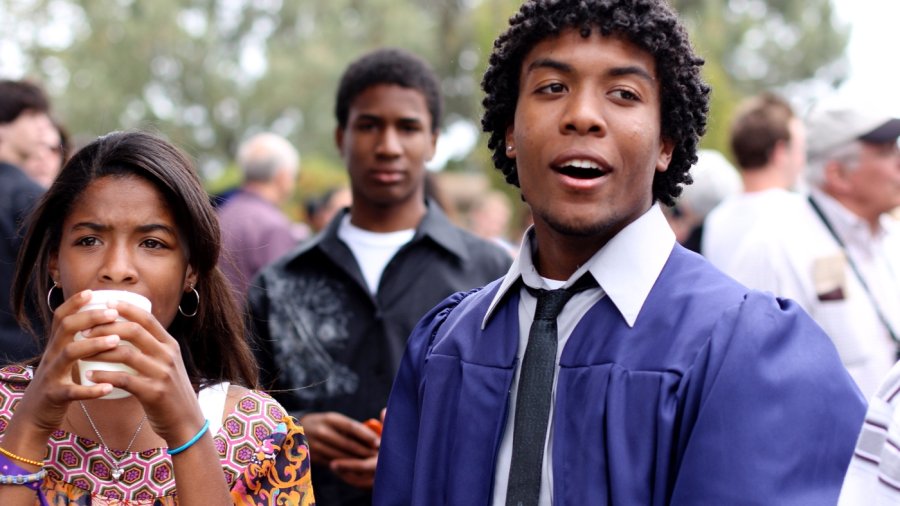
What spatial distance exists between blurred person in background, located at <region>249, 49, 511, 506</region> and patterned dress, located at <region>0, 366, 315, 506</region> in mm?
1109

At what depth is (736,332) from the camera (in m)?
2.39

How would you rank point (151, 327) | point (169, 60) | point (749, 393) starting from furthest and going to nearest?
point (169, 60) → point (151, 327) → point (749, 393)

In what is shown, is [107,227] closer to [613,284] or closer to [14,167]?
[613,284]

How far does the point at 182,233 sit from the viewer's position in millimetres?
3018

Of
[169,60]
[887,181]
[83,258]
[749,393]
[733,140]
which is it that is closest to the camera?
[749,393]

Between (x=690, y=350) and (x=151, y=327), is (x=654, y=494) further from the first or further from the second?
(x=151, y=327)

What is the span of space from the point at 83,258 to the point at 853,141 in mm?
3722

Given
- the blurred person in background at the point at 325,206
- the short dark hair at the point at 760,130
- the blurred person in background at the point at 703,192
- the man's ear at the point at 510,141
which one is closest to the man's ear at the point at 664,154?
the man's ear at the point at 510,141

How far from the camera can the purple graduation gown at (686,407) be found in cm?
231

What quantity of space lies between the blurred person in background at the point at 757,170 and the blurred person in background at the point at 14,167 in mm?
3282

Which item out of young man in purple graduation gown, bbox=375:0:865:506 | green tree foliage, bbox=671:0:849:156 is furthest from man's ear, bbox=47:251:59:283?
green tree foliage, bbox=671:0:849:156

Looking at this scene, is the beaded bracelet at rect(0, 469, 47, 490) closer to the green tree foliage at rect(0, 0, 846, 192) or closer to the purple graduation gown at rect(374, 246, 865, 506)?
the purple graduation gown at rect(374, 246, 865, 506)

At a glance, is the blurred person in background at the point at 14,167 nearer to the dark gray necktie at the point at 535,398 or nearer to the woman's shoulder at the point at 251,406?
the woman's shoulder at the point at 251,406

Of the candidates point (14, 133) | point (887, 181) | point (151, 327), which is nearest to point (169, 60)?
point (14, 133)
